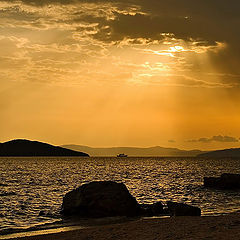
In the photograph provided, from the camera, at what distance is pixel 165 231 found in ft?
64.5

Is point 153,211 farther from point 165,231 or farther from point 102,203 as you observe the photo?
point 165,231

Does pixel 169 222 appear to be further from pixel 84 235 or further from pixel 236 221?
pixel 84 235

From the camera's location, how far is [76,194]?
32031mm

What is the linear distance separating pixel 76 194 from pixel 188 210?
950 cm

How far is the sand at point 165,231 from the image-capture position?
59.0 feet

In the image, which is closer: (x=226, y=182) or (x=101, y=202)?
(x=101, y=202)

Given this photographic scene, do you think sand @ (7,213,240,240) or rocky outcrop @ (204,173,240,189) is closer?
sand @ (7,213,240,240)

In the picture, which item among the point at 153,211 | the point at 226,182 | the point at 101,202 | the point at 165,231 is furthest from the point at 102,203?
the point at 226,182

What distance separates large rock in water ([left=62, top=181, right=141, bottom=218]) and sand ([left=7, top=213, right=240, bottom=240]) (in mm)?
7540

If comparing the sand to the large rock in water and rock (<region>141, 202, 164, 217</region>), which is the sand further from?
rock (<region>141, 202, 164, 217</region>)

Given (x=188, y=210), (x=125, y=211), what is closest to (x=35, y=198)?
(x=125, y=211)

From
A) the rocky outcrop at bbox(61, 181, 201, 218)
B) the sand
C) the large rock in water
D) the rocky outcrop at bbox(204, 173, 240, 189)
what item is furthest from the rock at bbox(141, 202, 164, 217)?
the rocky outcrop at bbox(204, 173, 240, 189)

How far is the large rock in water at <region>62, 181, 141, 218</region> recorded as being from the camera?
30656mm

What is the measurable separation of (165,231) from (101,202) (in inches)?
465
